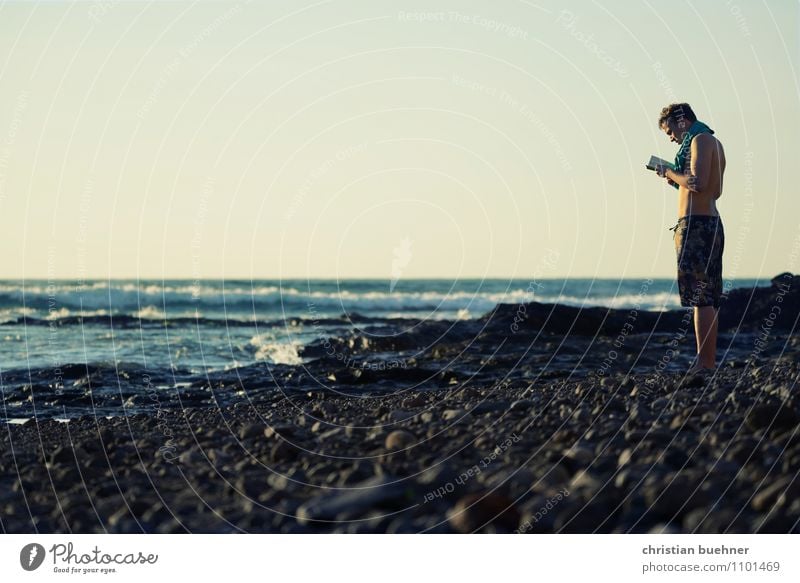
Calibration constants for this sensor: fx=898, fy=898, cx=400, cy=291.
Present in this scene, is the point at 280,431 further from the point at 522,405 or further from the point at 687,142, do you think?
the point at 687,142

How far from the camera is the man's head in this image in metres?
8.55

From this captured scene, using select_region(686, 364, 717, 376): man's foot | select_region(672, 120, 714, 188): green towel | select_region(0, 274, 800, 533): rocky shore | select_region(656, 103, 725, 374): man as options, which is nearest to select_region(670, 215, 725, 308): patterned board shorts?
select_region(656, 103, 725, 374): man

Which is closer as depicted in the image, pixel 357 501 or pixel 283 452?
pixel 357 501

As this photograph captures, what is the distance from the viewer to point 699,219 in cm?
843

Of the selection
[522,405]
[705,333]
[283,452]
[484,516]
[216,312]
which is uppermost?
[216,312]

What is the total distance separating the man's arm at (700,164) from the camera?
8273 millimetres

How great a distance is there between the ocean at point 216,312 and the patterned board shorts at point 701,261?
343 inches

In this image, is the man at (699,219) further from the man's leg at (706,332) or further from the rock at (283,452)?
the rock at (283,452)

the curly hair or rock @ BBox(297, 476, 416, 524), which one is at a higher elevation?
the curly hair

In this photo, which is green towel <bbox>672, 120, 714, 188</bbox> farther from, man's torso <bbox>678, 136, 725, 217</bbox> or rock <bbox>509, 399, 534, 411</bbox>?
rock <bbox>509, 399, 534, 411</bbox>

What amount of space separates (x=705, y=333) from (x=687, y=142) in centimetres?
182

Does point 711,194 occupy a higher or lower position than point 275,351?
higher

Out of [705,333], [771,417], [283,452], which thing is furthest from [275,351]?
[771,417]

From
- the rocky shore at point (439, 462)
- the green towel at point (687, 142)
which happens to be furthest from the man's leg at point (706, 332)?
the green towel at point (687, 142)
